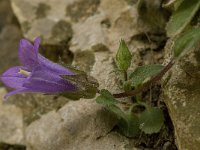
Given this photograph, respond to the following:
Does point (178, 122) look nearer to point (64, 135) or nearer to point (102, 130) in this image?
point (102, 130)

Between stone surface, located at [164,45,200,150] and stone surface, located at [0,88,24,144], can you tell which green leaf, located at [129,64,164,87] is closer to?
stone surface, located at [164,45,200,150]

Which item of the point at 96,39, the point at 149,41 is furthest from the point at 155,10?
the point at 96,39

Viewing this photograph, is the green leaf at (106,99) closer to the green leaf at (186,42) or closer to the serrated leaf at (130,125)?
the serrated leaf at (130,125)

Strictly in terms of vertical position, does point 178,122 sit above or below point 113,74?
below

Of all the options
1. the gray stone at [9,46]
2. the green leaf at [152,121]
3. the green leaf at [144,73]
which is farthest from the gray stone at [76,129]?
A: the gray stone at [9,46]

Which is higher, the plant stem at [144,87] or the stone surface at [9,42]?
the stone surface at [9,42]

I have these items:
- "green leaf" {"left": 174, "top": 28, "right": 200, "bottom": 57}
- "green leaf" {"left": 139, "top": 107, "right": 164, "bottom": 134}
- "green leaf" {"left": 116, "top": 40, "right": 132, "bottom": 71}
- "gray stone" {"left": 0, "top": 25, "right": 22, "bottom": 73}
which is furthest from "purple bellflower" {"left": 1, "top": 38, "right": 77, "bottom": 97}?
"gray stone" {"left": 0, "top": 25, "right": 22, "bottom": 73}
